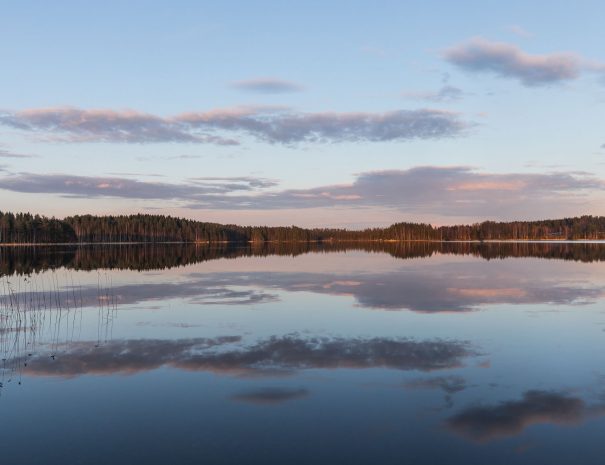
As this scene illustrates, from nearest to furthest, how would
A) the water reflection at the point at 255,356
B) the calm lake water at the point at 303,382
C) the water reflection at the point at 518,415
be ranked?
the calm lake water at the point at 303,382 < the water reflection at the point at 518,415 < the water reflection at the point at 255,356

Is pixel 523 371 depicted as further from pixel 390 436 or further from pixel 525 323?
pixel 525 323

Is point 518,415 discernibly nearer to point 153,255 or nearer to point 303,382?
point 303,382

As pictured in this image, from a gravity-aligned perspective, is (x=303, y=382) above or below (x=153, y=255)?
below

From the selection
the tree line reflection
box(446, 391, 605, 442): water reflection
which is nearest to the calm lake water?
box(446, 391, 605, 442): water reflection

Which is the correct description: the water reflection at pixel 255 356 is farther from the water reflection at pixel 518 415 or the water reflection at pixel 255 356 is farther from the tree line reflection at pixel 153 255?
the tree line reflection at pixel 153 255

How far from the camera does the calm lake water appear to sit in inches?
352

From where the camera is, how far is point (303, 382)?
1251 centimetres

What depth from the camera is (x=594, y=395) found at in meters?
11.4

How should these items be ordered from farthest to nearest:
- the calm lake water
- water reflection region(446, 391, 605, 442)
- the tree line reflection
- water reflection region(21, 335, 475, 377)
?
the tree line reflection < water reflection region(21, 335, 475, 377) < water reflection region(446, 391, 605, 442) < the calm lake water

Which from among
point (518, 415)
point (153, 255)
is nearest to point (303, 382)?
point (518, 415)

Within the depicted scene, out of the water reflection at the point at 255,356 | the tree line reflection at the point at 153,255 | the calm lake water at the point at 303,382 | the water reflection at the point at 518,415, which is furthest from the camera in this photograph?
the tree line reflection at the point at 153,255

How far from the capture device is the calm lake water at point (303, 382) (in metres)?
8.95

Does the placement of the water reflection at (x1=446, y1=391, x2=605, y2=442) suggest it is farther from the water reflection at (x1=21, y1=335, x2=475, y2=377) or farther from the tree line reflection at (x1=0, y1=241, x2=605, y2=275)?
the tree line reflection at (x1=0, y1=241, x2=605, y2=275)

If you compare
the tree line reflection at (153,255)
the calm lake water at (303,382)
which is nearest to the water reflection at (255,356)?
the calm lake water at (303,382)
